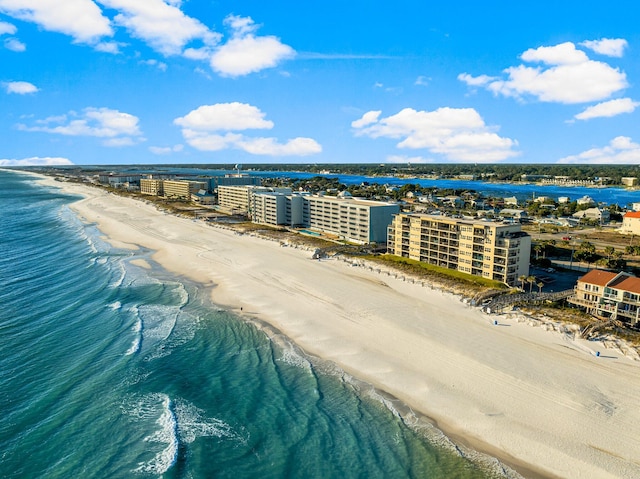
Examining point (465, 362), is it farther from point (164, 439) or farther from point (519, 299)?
point (164, 439)

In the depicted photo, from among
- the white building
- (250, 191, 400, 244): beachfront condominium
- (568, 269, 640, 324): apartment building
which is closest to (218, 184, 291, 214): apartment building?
(250, 191, 400, 244): beachfront condominium

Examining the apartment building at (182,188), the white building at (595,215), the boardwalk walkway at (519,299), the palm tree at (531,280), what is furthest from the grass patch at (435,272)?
the apartment building at (182,188)

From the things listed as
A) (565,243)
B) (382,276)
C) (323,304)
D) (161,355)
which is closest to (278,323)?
(323,304)

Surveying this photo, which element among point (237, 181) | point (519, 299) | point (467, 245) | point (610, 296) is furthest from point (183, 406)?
point (237, 181)

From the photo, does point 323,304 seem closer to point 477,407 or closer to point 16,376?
point 477,407

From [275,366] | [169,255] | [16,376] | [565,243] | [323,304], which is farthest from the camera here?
[565,243]

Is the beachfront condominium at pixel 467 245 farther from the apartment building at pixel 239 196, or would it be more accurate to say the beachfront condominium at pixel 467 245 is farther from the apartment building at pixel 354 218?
the apartment building at pixel 239 196

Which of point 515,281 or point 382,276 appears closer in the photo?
point 515,281
